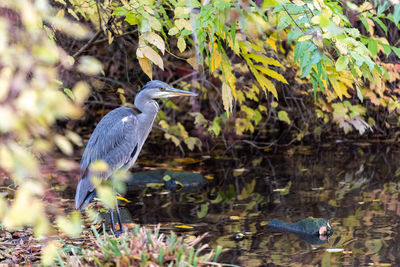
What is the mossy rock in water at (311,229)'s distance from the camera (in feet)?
17.3

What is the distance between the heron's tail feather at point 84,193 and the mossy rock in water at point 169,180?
203 cm

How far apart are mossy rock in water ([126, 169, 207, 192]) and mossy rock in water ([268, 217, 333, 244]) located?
6.74 feet

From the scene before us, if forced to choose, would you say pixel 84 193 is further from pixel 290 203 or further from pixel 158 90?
pixel 290 203

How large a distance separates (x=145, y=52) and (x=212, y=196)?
3.07m

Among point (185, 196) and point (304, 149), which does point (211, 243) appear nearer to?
point (185, 196)

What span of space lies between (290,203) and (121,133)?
210 cm

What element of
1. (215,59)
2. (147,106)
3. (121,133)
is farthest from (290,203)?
(215,59)

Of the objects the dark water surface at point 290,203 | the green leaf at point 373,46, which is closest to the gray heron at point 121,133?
the dark water surface at point 290,203

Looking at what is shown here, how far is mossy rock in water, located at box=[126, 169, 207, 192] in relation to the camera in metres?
7.54

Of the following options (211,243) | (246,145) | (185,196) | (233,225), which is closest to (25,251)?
(211,243)

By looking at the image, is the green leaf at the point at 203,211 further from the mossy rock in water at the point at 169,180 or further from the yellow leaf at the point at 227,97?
the yellow leaf at the point at 227,97

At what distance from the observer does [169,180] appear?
765 centimetres

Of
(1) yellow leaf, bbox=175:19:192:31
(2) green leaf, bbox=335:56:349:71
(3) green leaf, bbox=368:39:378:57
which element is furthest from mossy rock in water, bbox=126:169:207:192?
(2) green leaf, bbox=335:56:349:71

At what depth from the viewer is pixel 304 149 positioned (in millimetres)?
9656
